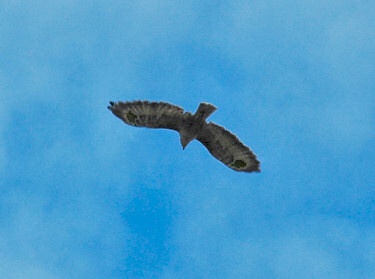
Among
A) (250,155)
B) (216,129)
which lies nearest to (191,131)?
(216,129)

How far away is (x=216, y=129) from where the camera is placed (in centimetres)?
2270

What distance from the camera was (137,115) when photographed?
21875 mm

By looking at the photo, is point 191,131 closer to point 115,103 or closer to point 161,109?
point 161,109

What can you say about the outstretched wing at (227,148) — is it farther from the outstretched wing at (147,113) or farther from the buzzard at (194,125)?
the outstretched wing at (147,113)

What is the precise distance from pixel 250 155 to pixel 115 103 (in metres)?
6.04

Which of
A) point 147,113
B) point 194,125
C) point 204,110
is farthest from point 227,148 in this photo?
point 147,113

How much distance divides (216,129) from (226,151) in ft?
3.93

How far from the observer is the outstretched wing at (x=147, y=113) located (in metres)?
21.6


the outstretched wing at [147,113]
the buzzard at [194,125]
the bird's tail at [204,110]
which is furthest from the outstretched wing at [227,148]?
the outstretched wing at [147,113]

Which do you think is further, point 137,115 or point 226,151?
point 226,151

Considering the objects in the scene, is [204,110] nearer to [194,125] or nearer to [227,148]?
[194,125]

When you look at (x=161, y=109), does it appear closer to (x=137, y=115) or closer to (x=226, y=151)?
(x=137, y=115)

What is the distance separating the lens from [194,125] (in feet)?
73.2

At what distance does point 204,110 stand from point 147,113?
7.37 feet
